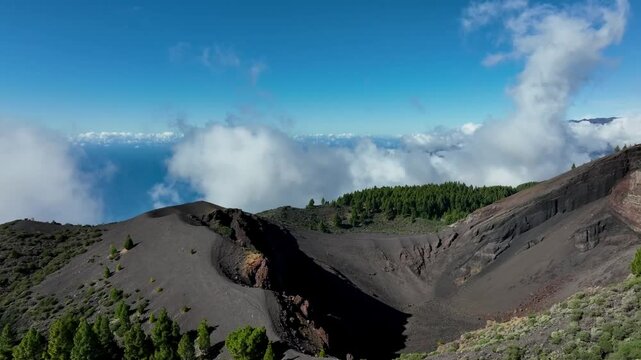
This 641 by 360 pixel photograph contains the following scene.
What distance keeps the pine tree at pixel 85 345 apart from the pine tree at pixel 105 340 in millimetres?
543

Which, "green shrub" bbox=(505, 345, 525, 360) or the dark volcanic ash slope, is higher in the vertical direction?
the dark volcanic ash slope

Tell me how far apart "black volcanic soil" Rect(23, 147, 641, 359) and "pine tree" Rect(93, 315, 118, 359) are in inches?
260

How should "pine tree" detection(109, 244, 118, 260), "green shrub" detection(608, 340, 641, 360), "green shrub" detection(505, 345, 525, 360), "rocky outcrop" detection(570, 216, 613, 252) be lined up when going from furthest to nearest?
"rocky outcrop" detection(570, 216, 613, 252) → "pine tree" detection(109, 244, 118, 260) → "green shrub" detection(505, 345, 525, 360) → "green shrub" detection(608, 340, 641, 360)

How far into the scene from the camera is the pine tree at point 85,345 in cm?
3700

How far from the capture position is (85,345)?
122ft

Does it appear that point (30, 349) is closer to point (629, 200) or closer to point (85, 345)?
point (85, 345)

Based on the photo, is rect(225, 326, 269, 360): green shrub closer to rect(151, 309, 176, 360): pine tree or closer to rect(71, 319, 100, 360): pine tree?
rect(151, 309, 176, 360): pine tree

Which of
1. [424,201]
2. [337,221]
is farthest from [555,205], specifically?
[337,221]

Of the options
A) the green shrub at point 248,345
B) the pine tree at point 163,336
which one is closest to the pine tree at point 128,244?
the pine tree at point 163,336

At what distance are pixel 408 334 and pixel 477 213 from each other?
32.8 meters

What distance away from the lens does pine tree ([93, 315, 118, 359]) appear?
38.0m

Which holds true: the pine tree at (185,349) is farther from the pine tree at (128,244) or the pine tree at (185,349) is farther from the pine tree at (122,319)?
the pine tree at (128,244)

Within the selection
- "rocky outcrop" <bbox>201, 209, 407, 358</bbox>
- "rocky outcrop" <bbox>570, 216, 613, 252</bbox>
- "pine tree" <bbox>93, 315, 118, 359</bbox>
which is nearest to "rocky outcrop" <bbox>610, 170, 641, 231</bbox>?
"rocky outcrop" <bbox>570, 216, 613, 252</bbox>

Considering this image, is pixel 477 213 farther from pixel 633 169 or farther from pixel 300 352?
pixel 300 352
